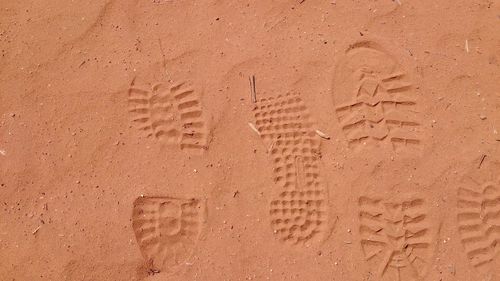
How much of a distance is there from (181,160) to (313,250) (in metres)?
0.68

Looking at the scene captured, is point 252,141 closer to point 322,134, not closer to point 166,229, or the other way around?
point 322,134

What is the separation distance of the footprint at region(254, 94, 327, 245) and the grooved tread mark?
0.58 metres

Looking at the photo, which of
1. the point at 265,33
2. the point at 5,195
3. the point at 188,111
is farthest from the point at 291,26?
the point at 5,195

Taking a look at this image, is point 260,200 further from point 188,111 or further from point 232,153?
point 188,111

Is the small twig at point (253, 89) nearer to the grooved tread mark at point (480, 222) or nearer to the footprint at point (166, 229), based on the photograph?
the footprint at point (166, 229)

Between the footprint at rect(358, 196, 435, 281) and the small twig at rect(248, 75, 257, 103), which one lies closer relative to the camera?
the footprint at rect(358, 196, 435, 281)

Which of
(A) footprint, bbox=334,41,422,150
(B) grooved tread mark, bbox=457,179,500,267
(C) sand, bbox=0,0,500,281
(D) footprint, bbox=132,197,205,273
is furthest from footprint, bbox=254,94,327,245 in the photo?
(B) grooved tread mark, bbox=457,179,500,267

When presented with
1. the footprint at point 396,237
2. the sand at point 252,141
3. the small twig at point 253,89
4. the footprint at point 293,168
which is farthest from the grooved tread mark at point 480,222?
the small twig at point 253,89

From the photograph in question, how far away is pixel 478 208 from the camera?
6.82ft

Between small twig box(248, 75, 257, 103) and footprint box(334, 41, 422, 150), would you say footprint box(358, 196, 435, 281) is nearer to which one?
footprint box(334, 41, 422, 150)

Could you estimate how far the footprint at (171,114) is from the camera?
7.10 ft

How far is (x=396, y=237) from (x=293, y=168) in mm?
518

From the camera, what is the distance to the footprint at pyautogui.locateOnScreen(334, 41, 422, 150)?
2.13 m

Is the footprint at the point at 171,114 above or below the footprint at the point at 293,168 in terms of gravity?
above
